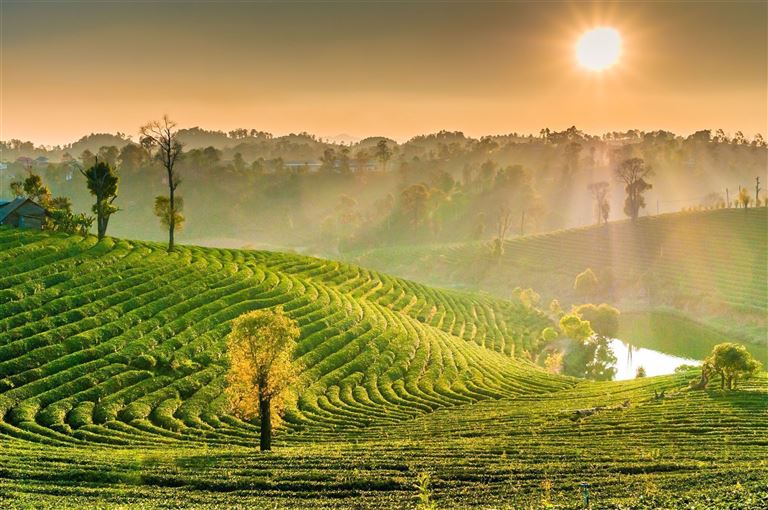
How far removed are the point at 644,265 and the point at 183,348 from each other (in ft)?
383

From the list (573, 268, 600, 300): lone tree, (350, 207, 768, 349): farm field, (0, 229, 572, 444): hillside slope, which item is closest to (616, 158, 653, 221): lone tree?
(350, 207, 768, 349): farm field

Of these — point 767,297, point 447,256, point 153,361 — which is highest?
point 447,256

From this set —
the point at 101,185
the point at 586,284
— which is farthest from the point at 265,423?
the point at 586,284

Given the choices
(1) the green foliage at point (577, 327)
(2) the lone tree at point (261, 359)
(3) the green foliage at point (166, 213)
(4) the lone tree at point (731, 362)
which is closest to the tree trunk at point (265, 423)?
(2) the lone tree at point (261, 359)

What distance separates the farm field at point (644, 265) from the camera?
125 m

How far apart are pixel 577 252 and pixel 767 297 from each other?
4784 centimetres

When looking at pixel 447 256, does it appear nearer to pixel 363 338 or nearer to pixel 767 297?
pixel 767 297

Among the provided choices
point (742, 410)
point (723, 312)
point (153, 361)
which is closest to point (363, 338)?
point (153, 361)

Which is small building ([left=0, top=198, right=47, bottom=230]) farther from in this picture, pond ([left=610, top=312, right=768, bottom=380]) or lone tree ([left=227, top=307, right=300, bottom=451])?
pond ([left=610, top=312, right=768, bottom=380])

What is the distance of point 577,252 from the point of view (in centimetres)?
16262

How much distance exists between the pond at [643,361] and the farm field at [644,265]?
16.3m

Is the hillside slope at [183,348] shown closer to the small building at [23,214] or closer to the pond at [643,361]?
the small building at [23,214]

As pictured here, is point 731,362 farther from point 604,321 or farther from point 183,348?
point 183,348

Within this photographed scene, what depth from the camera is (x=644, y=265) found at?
14750 centimetres
